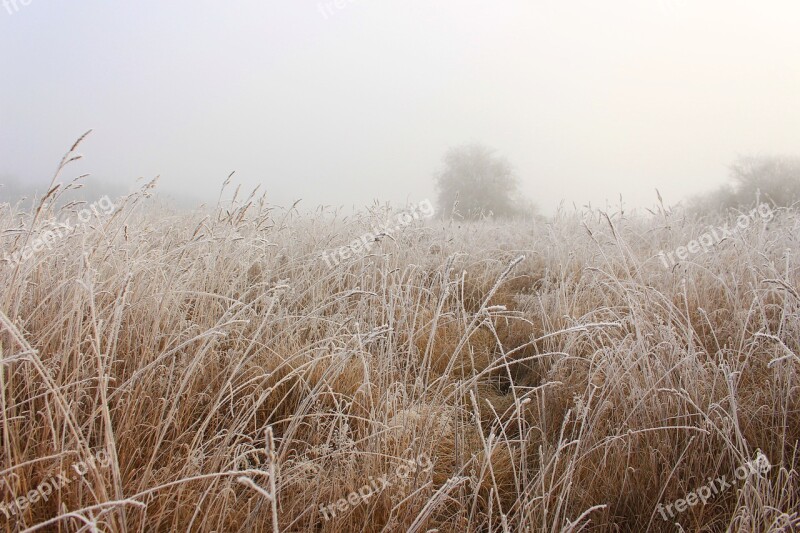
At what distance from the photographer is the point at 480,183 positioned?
18812 mm

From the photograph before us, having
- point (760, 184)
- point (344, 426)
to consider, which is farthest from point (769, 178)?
point (344, 426)

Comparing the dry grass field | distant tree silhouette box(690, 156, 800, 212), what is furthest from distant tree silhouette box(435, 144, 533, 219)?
the dry grass field

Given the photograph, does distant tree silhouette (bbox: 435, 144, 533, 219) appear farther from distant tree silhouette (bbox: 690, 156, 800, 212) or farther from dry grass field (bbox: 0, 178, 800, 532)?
dry grass field (bbox: 0, 178, 800, 532)

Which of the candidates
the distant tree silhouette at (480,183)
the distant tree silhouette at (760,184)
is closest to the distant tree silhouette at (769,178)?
the distant tree silhouette at (760,184)

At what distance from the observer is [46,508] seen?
1.00 m

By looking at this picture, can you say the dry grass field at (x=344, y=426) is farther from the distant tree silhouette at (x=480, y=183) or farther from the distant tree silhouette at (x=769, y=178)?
the distant tree silhouette at (x=480, y=183)

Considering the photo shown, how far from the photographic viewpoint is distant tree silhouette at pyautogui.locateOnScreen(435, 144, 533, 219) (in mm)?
18627

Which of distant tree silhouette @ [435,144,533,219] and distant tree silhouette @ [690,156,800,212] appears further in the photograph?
distant tree silhouette @ [435,144,533,219]

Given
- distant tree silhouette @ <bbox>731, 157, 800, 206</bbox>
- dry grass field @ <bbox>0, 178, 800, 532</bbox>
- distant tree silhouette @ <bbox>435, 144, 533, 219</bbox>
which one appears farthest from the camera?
distant tree silhouette @ <bbox>435, 144, 533, 219</bbox>

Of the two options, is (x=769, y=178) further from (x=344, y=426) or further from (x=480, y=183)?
(x=344, y=426)

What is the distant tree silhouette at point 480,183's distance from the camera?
61.1 ft

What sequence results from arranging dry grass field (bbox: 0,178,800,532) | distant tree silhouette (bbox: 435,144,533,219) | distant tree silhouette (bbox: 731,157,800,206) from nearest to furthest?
dry grass field (bbox: 0,178,800,532) → distant tree silhouette (bbox: 731,157,800,206) → distant tree silhouette (bbox: 435,144,533,219)

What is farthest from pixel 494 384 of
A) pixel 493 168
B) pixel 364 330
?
pixel 493 168

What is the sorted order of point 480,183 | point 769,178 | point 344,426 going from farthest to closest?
point 480,183 < point 769,178 < point 344,426
